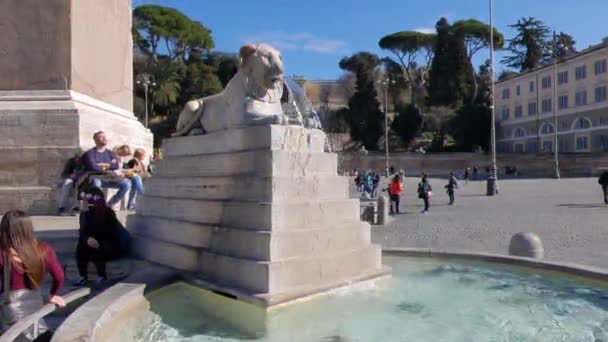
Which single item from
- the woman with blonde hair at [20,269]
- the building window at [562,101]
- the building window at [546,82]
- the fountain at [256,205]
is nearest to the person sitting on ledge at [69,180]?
the fountain at [256,205]

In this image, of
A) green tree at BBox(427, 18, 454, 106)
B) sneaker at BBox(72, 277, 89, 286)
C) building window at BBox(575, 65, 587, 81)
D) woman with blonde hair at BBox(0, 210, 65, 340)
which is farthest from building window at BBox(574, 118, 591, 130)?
woman with blonde hair at BBox(0, 210, 65, 340)

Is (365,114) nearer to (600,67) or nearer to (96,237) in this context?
(600,67)

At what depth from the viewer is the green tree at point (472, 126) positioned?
60125mm

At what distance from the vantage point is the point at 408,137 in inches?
2554

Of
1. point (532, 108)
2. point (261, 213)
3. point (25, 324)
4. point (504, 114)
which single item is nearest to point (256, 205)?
point (261, 213)

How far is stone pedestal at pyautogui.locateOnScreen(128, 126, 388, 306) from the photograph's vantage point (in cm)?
414

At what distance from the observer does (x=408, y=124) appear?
64.6m

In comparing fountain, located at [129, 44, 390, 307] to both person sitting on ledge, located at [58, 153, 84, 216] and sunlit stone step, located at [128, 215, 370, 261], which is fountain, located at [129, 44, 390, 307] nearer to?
sunlit stone step, located at [128, 215, 370, 261]

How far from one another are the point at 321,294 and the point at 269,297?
58cm

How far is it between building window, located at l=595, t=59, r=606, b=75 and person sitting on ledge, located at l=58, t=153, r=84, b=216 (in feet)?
183

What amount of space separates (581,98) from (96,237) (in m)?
60.1

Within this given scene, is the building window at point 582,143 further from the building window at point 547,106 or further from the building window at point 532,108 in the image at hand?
the building window at point 532,108

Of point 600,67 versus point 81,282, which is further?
point 600,67

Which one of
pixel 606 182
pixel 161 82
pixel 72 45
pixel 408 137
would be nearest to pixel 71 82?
pixel 72 45
